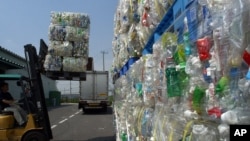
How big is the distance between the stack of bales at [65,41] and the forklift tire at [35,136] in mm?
2153

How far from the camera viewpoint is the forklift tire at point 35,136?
8562 millimetres

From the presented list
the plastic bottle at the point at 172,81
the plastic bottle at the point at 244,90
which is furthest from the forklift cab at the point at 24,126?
the plastic bottle at the point at 244,90

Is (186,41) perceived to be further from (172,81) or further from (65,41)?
(65,41)

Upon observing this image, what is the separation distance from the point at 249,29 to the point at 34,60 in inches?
323

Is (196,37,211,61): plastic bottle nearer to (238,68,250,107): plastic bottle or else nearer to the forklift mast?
(238,68,250,107): plastic bottle

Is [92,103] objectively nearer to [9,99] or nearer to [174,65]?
[9,99]

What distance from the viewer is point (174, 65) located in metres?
1.87

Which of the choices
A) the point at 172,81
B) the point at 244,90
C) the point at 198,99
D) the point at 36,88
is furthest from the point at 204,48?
the point at 36,88

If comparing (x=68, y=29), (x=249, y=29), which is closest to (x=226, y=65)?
(x=249, y=29)

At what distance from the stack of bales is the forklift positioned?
1.29 metres

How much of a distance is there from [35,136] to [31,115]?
0.51 meters

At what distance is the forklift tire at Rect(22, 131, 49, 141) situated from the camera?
856 cm

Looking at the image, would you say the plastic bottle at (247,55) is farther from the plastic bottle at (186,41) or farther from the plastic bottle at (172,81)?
the plastic bottle at (172,81)

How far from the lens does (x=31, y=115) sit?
8680mm
